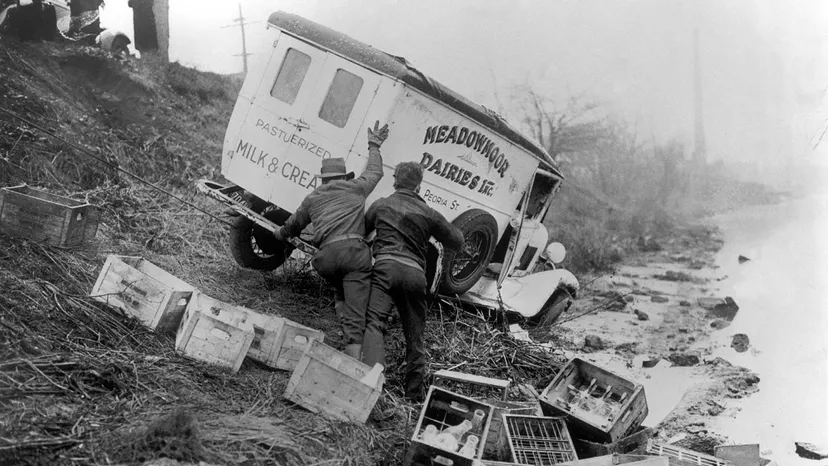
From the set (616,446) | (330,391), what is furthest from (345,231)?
(616,446)

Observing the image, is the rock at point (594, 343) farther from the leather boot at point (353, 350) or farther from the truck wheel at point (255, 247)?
the leather boot at point (353, 350)

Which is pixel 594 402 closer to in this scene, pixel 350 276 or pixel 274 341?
pixel 350 276

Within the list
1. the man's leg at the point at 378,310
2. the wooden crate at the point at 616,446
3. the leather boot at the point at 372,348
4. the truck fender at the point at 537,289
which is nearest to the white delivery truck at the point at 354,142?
the truck fender at the point at 537,289

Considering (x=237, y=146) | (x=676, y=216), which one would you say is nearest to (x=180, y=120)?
(x=237, y=146)

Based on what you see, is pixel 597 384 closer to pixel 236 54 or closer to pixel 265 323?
pixel 265 323

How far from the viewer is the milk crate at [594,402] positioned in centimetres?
487

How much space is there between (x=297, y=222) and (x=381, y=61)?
1671mm

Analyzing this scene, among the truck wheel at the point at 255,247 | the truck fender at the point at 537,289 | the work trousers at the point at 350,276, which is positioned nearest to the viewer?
the work trousers at the point at 350,276

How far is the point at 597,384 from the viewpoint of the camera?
5.65 meters

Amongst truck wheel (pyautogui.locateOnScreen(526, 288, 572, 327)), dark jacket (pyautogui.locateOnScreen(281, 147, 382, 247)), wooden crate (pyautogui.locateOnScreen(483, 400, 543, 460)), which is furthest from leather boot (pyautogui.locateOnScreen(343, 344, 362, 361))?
truck wheel (pyautogui.locateOnScreen(526, 288, 572, 327))

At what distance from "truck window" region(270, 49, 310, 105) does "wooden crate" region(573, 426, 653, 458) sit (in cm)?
416

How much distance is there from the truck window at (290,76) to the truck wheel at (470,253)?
7.12ft

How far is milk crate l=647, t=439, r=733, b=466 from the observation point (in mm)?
4281

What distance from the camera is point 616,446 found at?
467cm
